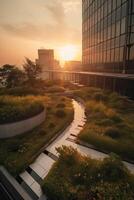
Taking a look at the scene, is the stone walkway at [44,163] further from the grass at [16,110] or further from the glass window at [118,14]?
the glass window at [118,14]

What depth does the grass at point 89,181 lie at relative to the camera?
645 cm

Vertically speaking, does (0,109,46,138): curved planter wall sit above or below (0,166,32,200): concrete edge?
above

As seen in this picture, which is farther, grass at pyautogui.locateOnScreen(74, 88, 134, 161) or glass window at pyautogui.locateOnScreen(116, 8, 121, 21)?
glass window at pyautogui.locateOnScreen(116, 8, 121, 21)

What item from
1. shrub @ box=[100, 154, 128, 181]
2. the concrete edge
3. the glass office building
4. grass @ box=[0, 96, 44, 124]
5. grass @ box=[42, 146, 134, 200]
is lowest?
the concrete edge

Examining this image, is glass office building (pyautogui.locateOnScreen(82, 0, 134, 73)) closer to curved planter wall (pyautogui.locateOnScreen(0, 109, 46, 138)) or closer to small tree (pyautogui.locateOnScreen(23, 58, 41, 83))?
small tree (pyautogui.locateOnScreen(23, 58, 41, 83))

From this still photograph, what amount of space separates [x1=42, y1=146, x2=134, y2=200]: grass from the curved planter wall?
5.68 m

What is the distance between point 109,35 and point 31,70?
1868 centimetres

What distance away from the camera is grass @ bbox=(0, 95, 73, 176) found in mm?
8984

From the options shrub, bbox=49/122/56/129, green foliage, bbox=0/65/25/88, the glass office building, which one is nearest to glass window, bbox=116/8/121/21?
the glass office building

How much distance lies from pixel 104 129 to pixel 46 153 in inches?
194

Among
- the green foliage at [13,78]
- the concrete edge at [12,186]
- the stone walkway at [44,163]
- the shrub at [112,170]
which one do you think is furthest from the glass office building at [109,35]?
the concrete edge at [12,186]

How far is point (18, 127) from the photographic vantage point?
1277 centimetres

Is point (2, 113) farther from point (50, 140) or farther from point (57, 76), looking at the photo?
point (57, 76)

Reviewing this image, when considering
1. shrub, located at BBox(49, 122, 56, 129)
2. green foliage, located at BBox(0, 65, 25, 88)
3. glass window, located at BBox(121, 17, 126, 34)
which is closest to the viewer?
shrub, located at BBox(49, 122, 56, 129)
